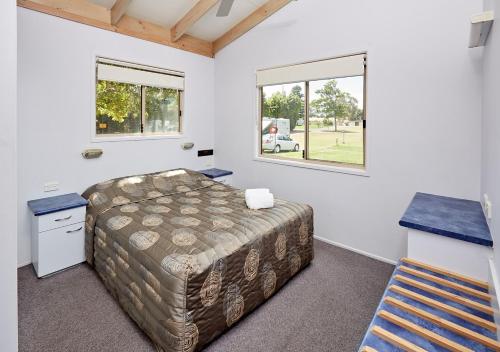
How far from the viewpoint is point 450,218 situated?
1.92m

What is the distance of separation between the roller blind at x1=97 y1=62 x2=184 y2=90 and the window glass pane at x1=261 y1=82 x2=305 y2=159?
1296 millimetres

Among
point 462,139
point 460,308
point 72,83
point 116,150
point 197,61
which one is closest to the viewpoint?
point 460,308

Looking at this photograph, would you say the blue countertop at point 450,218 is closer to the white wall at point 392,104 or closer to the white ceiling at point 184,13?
Answer: the white wall at point 392,104

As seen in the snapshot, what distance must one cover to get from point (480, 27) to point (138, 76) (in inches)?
134

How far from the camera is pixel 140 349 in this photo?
5.85 ft

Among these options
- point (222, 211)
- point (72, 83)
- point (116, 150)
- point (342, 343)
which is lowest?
point (342, 343)

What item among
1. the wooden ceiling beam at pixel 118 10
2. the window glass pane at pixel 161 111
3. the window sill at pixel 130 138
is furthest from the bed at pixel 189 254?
the wooden ceiling beam at pixel 118 10

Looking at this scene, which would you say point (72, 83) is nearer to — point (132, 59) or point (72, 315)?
point (132, 59)

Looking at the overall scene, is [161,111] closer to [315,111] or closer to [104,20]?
[104,20]


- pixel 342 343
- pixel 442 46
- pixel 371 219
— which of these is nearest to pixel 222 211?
pixel 342 343

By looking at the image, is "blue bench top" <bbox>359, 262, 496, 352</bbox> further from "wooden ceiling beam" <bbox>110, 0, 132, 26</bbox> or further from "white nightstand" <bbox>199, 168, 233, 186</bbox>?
"wooden ceiling beam" <bbox>110, 0, 132, 26</bbox>

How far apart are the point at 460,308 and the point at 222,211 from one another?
1.86 metres

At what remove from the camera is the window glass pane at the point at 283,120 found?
3.71 metres

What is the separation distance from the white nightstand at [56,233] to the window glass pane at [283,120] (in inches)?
97.7
